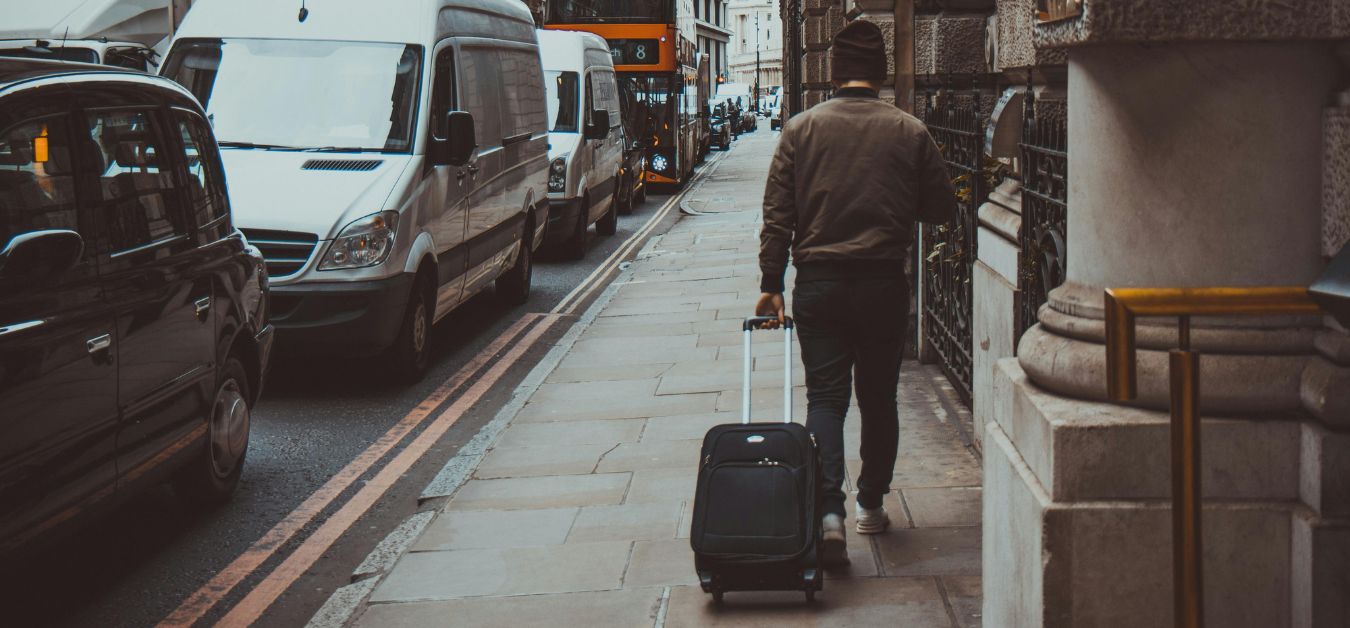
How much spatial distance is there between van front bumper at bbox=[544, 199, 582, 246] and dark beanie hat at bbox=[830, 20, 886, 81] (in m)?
11.4

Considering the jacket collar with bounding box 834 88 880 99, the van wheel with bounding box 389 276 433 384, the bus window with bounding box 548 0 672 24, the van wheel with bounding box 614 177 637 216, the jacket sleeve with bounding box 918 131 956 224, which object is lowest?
the van wheel with bounding box 389 276 433 384

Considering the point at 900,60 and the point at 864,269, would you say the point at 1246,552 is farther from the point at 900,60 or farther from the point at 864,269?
the point at 900,60

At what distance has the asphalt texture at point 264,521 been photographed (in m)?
5.32

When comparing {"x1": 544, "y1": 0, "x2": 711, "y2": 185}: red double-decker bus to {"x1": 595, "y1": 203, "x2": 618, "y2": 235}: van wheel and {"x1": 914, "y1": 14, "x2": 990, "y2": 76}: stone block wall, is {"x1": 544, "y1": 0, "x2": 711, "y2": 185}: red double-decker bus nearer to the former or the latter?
{"x1": 595, "y1": 203, "x2": 618, "y2": 235}: van wheel

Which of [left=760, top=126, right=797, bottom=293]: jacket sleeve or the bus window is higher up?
the bus window

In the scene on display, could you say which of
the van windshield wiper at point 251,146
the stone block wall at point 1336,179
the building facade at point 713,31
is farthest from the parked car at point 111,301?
the building facade at point 713,31

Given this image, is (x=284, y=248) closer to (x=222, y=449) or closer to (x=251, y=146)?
(x=251, y=146)

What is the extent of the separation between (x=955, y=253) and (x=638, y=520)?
275 cm

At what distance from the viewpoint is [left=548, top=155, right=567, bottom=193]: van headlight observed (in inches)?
650

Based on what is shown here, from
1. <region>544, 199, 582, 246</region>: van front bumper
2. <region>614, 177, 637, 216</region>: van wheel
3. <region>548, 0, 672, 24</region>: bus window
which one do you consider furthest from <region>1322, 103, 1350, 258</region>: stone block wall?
<region>548, 0, 672, 24</region>: bus window

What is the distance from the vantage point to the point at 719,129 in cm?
4956

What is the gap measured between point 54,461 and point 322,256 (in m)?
4.04

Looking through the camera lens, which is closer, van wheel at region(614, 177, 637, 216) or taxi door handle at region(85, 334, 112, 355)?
taxi door handle at region(85, 334, 112, 355)

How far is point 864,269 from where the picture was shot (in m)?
4.99
